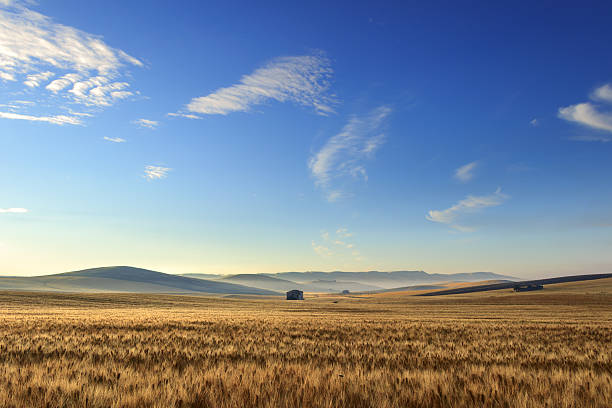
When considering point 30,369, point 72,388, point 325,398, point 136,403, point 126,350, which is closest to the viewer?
point 136,403

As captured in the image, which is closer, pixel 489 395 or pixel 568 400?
pixel 568 400

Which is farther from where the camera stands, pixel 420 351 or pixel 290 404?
pixel 420 351

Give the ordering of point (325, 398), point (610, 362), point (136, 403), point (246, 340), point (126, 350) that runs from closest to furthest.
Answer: point (136, 403), point (325, 398), point (610, 362), point (126, 350), point (246, 340)

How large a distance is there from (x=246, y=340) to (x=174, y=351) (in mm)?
3104

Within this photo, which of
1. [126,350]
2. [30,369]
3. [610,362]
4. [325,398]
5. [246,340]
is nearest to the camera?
[325,398]

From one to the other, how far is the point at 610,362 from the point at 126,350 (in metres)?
10.6

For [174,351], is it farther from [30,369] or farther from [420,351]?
[420,351]

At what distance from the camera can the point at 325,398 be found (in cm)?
419

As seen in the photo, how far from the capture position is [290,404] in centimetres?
395

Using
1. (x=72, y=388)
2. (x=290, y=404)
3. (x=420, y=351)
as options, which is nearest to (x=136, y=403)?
(x=72, y=388)

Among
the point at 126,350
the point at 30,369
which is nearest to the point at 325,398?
the point at 30,369

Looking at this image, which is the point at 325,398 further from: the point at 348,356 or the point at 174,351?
→ the point at 174,351

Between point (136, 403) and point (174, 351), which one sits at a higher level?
point (136, 403)

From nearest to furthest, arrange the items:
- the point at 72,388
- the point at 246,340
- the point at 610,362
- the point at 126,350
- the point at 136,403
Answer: the point at 136,403, the point at 72,388, the point at 610,362, the point at 126,350, the point at 246,340
